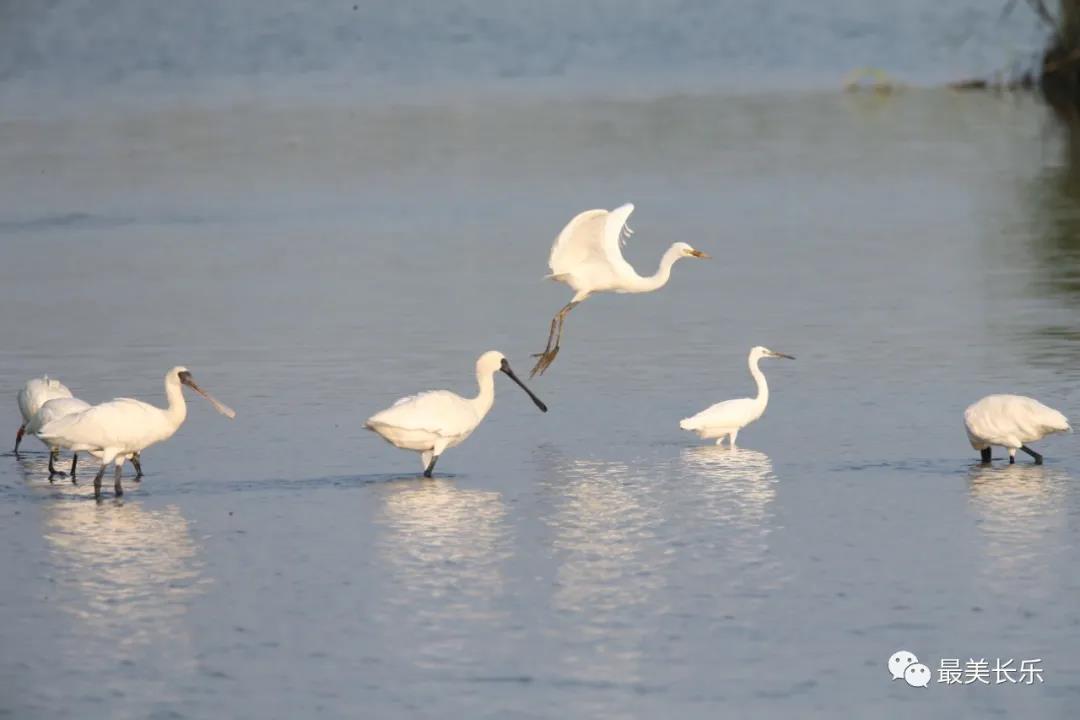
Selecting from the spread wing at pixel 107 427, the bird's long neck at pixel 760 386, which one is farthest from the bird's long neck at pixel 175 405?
the bird's long neck at pixel 760 386

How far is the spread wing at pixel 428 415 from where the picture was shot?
1255cm

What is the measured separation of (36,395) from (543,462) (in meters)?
3.12

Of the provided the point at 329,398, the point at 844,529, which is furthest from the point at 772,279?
the point at 844,529

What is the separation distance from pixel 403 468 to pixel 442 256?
9.82 metres

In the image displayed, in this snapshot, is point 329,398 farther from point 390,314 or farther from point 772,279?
point 772,279

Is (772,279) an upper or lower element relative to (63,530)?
upper

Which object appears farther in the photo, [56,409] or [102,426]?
[56,409]

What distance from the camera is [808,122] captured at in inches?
1422

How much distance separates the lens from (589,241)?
1698 centimetres

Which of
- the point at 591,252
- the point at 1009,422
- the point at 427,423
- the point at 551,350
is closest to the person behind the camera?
the point at 1009,422

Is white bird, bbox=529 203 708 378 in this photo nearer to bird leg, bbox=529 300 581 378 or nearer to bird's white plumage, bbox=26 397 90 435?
bird leg, bbox=529 300 581 378

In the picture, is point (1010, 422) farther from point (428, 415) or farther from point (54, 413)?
point (54, 413)

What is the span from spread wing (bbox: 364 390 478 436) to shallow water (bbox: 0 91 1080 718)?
1.04ft

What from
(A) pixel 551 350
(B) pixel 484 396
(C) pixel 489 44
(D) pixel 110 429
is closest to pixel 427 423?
(B) pixel 484 396
